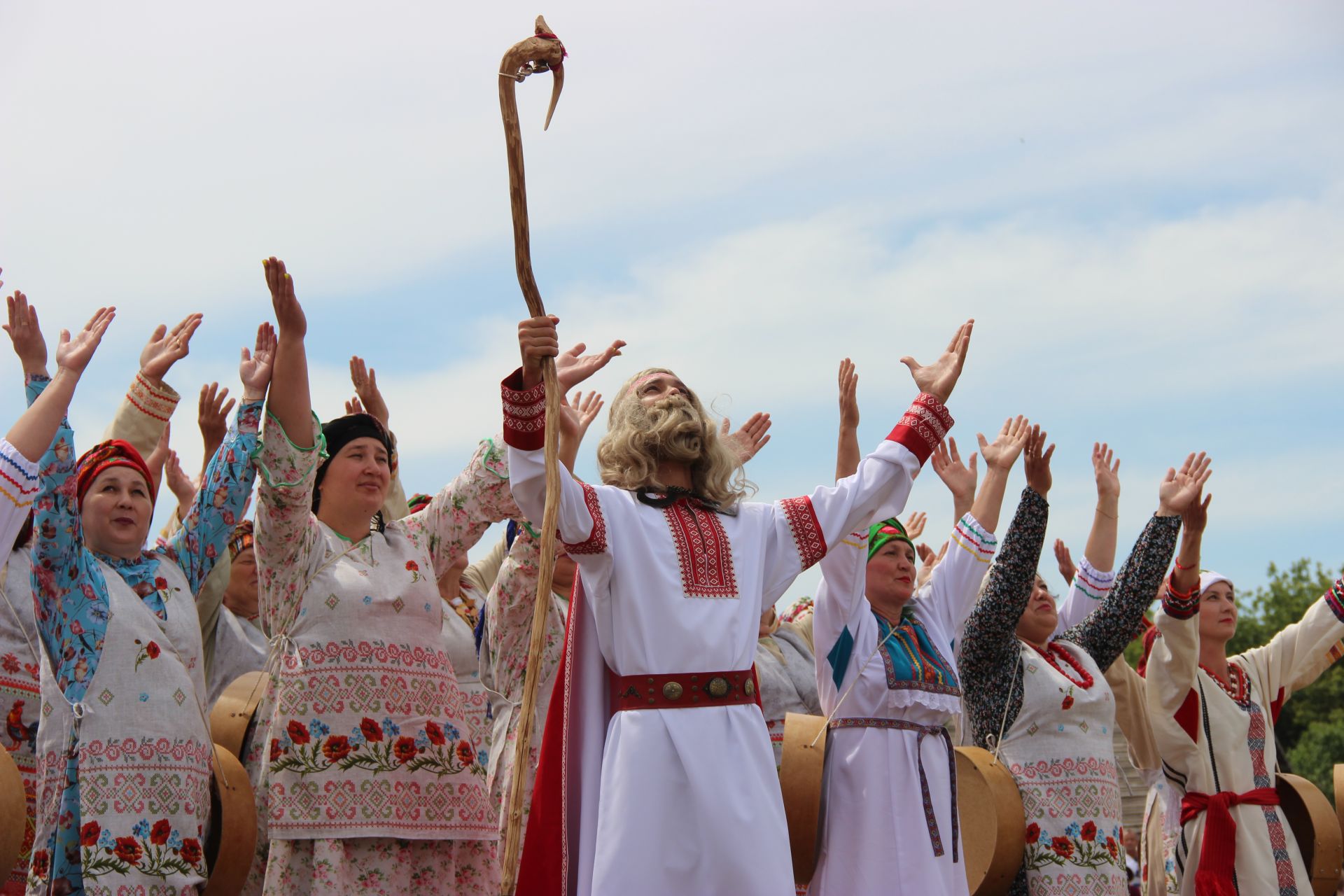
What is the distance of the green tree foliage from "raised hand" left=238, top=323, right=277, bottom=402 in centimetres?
2663

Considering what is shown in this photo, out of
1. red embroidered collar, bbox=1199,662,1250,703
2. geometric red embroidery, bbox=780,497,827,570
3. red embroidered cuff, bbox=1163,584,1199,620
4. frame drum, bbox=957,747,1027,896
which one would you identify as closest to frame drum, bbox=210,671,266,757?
geometric red embroidery, bbox=780,497,827,570

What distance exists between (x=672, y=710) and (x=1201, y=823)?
4.20 meters

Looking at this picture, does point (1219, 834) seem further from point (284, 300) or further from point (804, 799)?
point (284, 300)

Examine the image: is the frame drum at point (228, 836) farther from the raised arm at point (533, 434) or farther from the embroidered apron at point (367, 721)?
the raised arm at point (533, 434)

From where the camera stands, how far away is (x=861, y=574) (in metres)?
5.14

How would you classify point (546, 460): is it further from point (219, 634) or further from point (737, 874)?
point (219, 634)

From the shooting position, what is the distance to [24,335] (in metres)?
4.41

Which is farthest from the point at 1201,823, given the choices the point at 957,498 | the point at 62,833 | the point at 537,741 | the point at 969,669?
the point at 62,833

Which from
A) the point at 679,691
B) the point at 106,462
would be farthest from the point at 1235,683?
the point at 106,462

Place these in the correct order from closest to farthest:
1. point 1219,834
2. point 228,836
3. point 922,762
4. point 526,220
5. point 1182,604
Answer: point 526,220 → point 228,836 → point 922,762 → point 1219,834 → point 1182,604

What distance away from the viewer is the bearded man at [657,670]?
3627mm

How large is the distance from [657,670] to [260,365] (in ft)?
6.27

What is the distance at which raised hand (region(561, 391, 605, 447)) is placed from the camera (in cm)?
443

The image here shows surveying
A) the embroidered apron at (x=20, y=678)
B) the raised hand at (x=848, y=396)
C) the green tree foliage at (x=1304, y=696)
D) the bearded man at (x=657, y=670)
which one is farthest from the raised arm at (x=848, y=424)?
the green tree foliage at (x=1304, y=696)
